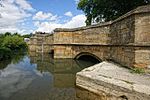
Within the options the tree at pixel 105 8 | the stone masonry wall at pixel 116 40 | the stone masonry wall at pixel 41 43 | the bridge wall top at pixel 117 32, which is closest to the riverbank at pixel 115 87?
the stone masonry wall at pixel 116 40

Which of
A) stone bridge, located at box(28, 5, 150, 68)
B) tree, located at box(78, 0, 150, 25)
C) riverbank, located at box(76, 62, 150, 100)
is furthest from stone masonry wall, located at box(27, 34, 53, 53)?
riverbank, located at box(76, 62, 150, 100)

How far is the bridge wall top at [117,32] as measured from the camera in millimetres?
8250

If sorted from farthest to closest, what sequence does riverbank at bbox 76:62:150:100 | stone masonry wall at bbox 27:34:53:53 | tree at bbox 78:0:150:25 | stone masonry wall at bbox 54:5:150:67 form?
1. stone masonry wall at bbox 27:34:53:53
2. tree at bbox 78:0:150:25
3. stone masonry wall at bbox 54:5:150:67
4. riverbank at bbox 76:62:150:100

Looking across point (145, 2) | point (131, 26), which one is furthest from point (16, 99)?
point (145, 2)

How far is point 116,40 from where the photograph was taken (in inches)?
464

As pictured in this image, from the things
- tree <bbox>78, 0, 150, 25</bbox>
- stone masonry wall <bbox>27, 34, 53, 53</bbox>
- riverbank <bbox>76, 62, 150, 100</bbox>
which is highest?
tree <bbox>78, 0, 150, 25</bbox>

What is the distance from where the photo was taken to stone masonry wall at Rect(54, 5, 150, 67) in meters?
8.17

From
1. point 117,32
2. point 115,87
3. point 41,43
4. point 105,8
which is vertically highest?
point 105,8

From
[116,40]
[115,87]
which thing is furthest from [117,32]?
[115,87]

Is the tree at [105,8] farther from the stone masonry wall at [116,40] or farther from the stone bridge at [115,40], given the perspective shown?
the stone masonry wall at [116,40]

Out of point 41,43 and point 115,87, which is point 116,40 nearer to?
point 115,87

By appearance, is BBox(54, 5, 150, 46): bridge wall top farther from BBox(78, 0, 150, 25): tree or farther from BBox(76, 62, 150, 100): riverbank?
BBox(78, 0, 150, 25): tree

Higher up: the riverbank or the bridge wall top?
the bridge wall top

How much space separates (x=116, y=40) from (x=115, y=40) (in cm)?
25
